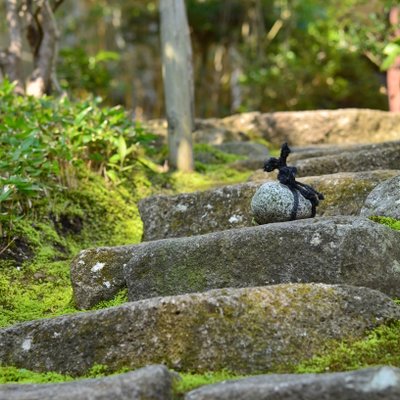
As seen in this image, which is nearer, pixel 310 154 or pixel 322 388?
pixel 322 388

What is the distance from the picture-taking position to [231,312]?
271 centimetres

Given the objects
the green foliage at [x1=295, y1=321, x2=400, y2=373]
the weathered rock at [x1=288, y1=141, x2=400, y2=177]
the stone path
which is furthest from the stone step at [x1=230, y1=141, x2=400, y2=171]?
the green foliage at [x1=295, y1=321, x2=400, y2=373]

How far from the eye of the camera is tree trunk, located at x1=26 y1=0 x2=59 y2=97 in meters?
7.61

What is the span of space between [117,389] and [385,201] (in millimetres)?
2236

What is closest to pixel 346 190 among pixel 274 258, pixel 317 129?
pixel 274 258

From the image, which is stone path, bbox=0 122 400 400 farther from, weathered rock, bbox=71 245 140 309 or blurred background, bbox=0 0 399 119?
blurred background, bbox=0 0 399 119

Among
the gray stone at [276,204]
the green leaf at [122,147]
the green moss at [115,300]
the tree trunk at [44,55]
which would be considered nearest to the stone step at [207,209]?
the gray stone at [276,204]

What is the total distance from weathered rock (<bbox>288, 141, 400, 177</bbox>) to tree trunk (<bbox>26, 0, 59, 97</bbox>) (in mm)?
3742

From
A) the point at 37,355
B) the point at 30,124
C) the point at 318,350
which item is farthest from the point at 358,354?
the point at 30,124

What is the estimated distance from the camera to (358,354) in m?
2.55

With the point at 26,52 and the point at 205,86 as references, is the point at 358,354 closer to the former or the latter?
the point at 26,52

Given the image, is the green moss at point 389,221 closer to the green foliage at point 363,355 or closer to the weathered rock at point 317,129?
the green foliage at point 363,355

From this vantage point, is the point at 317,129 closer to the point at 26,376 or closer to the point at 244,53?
the point at 26,376

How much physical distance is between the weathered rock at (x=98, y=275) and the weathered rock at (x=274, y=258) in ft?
0.69
